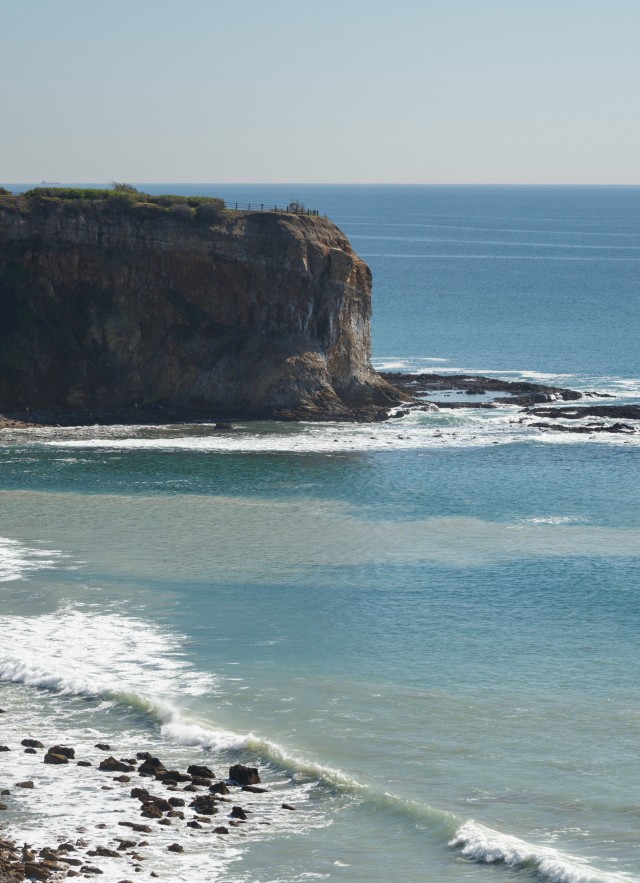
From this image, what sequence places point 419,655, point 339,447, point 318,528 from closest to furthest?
point 419,655, point 318,528, point 339,447

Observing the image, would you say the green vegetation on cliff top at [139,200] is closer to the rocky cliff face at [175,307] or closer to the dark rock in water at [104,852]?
the rocky cliff face at [175,307]

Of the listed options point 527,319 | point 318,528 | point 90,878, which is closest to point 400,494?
point 318,528

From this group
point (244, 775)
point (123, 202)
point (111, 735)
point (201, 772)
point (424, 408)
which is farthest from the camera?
point (123, 202)

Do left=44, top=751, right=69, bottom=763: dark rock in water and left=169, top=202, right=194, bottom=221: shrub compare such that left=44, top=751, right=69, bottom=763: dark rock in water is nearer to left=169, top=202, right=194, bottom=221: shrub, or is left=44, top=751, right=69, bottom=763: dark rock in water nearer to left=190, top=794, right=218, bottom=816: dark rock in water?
left=190, top=794, right=218, bottom=816: dark rock in water

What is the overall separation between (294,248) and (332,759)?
4982 cm

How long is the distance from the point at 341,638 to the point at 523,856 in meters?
14.1

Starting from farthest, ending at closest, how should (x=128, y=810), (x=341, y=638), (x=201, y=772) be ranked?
(x=341, y=638) < (x=201, y=772) < (x=128, y=810)

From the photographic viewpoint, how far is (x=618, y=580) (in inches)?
1781

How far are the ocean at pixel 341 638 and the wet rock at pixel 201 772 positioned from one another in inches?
46.4

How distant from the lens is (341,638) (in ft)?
130

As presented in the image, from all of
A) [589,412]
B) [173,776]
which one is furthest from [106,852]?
[589,412]

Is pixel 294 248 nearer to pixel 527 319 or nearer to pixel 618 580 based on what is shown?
pixel 618 580

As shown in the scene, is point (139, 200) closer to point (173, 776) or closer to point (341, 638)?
point (341, 638)

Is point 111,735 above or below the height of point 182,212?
below
